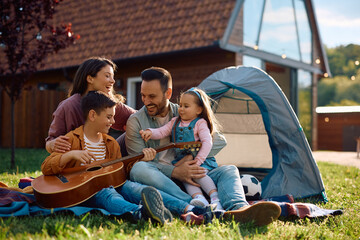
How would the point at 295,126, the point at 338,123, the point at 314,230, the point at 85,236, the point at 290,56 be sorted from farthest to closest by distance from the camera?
the point at 338,123 < the point at 290,56 < the point at 295,126 < the point at 314,230 < the point at 85,236

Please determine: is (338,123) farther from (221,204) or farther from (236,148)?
(221,204)

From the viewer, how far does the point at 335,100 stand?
39750mm

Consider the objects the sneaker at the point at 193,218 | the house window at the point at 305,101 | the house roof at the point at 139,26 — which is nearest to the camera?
the sneaker at the point at 193,218

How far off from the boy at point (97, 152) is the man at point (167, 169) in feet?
0.52

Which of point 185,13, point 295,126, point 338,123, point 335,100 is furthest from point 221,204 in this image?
point 335,100

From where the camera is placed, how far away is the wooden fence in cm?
1005

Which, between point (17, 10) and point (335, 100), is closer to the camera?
point (17, 10)

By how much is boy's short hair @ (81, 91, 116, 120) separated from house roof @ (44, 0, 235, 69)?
207 inches

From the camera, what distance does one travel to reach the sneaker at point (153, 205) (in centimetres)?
228

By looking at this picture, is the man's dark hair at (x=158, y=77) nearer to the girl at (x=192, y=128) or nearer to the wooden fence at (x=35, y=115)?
the girl at (x=192, y=128)

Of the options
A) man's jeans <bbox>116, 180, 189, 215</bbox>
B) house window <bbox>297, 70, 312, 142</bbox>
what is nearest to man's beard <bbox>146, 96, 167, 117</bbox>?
man's jeans <bbox>116, 180, 189, 215</bbox>

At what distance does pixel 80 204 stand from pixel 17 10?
14.2 feet

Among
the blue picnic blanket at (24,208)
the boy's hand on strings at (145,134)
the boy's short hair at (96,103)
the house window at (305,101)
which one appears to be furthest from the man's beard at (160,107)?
the house window at (305,101)

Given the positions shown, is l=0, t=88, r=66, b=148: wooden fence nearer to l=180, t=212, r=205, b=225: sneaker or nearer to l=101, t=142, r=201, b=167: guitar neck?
l=101, t=142, r=201, b=167: guitar neck
